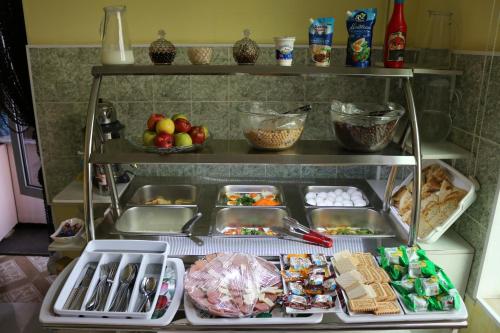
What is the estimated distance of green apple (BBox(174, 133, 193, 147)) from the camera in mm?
1440

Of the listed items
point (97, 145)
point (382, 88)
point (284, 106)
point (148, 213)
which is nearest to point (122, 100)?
point (97, 145)

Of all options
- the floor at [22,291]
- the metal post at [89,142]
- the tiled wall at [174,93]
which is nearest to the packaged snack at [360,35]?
the tiled wall at [174,93]

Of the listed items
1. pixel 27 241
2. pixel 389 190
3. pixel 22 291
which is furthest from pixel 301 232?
pixel 27 241

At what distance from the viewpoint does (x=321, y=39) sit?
1.42 metres

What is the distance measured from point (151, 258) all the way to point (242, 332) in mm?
389

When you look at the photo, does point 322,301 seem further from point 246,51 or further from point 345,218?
point 246,51

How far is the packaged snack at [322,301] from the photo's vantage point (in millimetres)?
1223

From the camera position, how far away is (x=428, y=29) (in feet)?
5.67

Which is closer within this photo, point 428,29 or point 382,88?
point 428,29

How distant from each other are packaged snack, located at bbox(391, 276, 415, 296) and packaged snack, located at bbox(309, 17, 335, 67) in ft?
2.48

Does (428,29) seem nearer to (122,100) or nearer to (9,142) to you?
(122,100)

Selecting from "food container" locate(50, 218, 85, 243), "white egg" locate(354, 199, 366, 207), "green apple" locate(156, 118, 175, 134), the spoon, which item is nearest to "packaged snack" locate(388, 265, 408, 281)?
"white egg" locate(354, 199, 366, 207)

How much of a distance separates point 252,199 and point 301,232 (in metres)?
0.38

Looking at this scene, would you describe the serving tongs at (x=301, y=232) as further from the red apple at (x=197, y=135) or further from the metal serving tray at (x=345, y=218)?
the red apple at (x=197, y=135)
